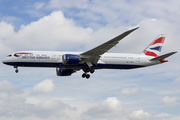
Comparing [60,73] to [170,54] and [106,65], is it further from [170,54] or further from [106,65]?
[170,54]

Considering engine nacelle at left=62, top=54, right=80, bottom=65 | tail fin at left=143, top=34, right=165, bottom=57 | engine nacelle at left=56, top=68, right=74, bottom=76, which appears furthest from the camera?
engine nacelle at left=56, top=68, right=74, bottom=76

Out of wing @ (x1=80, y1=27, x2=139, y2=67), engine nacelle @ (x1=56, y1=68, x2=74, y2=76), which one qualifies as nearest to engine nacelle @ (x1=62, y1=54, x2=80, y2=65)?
wing @ (x1=80, y1=27, x2=139, y2=67)

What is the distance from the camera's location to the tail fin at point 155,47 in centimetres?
4778

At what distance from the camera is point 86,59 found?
41219 mm

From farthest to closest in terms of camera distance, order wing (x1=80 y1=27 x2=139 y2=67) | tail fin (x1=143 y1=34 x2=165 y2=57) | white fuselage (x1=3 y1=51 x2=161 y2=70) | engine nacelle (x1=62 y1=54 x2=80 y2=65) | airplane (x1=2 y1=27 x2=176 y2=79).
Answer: tail fin (x1=143 y1=34 x2=165 y2=57) → white fuselage (x1=3 y1=51 x2=161 y2=70) → airplane (x1=2 y1=27 x2=176 y2=79) → engine nacelle (x1=62 y1=54 x2=80 y2=65) → wing (x1=80 y1=27 x2=139 y2=67)

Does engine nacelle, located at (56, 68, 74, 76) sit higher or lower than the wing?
lower

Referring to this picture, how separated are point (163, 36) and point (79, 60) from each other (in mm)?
19564

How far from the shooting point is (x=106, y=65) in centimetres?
4291

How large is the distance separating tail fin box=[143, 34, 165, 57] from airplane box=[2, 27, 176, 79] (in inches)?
86.9

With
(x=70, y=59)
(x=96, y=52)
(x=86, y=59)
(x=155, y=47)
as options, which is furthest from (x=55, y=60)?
(x=155, y=47)

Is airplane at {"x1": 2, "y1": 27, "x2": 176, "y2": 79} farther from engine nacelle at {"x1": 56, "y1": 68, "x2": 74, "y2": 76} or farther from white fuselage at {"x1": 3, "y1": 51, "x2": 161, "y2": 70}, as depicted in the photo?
engine nacelle at {"x1": 56, "y1": 68, "x2": 74, "y2": 76}

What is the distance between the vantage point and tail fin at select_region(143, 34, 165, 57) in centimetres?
4778

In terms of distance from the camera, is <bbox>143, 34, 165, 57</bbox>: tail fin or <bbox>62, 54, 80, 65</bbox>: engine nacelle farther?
<bbox>143, 34, 165, 57</bbox>: tail fin

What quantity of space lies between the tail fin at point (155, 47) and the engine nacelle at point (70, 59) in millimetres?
14497
